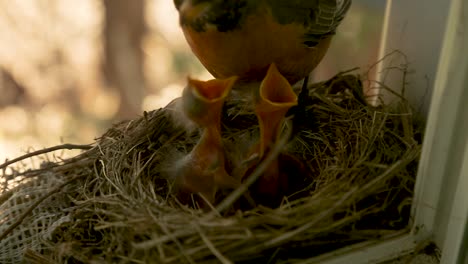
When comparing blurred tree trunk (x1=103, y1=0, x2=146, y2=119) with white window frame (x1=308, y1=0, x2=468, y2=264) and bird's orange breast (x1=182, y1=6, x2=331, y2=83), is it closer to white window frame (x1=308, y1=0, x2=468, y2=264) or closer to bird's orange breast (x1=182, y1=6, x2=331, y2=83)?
bird's orange breast (x1=182, y1=6, x2=331, y2=83)

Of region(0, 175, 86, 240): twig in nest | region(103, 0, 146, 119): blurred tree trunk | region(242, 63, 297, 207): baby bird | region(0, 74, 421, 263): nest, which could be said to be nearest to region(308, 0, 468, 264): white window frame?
region(0, 74, 421, 263): nest

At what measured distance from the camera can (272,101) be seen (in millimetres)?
806

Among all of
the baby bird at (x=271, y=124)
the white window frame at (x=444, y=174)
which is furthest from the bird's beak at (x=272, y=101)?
the white window frame at (x=444, y=174)

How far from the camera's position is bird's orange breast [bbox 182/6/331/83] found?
841 millimetres

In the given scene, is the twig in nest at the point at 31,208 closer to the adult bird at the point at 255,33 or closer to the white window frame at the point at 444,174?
the adult bird at the point at 255,33

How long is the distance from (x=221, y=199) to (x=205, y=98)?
0.16 meters

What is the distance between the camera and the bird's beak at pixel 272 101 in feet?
2.55

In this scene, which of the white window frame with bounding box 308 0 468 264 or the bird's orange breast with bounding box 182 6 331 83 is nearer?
the white window frame with bounding box 308 0 468 264

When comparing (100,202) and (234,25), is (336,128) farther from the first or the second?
(100,202)

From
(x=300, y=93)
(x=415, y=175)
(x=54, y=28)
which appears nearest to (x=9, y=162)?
(x=54, y=28)

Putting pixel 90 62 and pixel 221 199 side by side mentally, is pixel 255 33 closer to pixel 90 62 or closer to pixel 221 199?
pixel 221 199

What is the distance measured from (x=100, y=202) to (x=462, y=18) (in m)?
0.50

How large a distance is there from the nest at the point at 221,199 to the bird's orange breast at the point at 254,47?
4.9 inches

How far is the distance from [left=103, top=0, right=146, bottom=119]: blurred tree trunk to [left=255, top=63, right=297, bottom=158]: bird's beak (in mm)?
547
